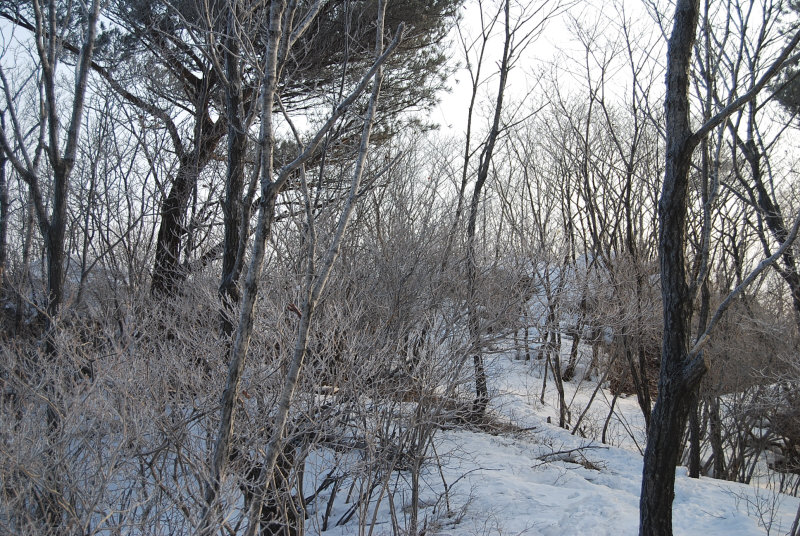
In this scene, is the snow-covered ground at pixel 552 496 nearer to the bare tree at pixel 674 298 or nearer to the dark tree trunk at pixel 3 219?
the bare tree at pixel 674 298

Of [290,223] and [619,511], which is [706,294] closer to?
[619,511]

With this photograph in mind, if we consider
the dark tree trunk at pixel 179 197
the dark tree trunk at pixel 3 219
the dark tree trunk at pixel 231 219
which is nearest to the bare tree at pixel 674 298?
the dark tree trunk at pixel 231 219

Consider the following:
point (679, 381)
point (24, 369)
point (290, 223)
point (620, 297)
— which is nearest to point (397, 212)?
point (290, 223)

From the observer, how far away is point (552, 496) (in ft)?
22.7

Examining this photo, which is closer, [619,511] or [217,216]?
[619,511]

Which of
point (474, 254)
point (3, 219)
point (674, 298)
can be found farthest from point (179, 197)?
point (674, 298)

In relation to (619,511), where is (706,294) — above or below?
above

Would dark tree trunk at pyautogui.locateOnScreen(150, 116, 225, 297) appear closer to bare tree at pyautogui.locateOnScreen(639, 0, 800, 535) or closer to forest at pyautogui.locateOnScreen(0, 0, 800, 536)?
forest at pyautogui.locateOnScreen(0, 0, 800, 536)

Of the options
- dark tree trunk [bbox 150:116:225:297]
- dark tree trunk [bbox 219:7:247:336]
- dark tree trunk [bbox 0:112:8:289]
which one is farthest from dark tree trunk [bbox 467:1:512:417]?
dark tree trunk [bbox 0:112:8:289]

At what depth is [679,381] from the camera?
338 cm

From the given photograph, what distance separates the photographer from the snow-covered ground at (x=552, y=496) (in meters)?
6.02

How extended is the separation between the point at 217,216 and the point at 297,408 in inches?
267

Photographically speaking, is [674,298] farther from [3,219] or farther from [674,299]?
[3,219]

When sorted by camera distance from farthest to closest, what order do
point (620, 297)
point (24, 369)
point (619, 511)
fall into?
point (620, 297), point (619, 511), point (24, 369)
